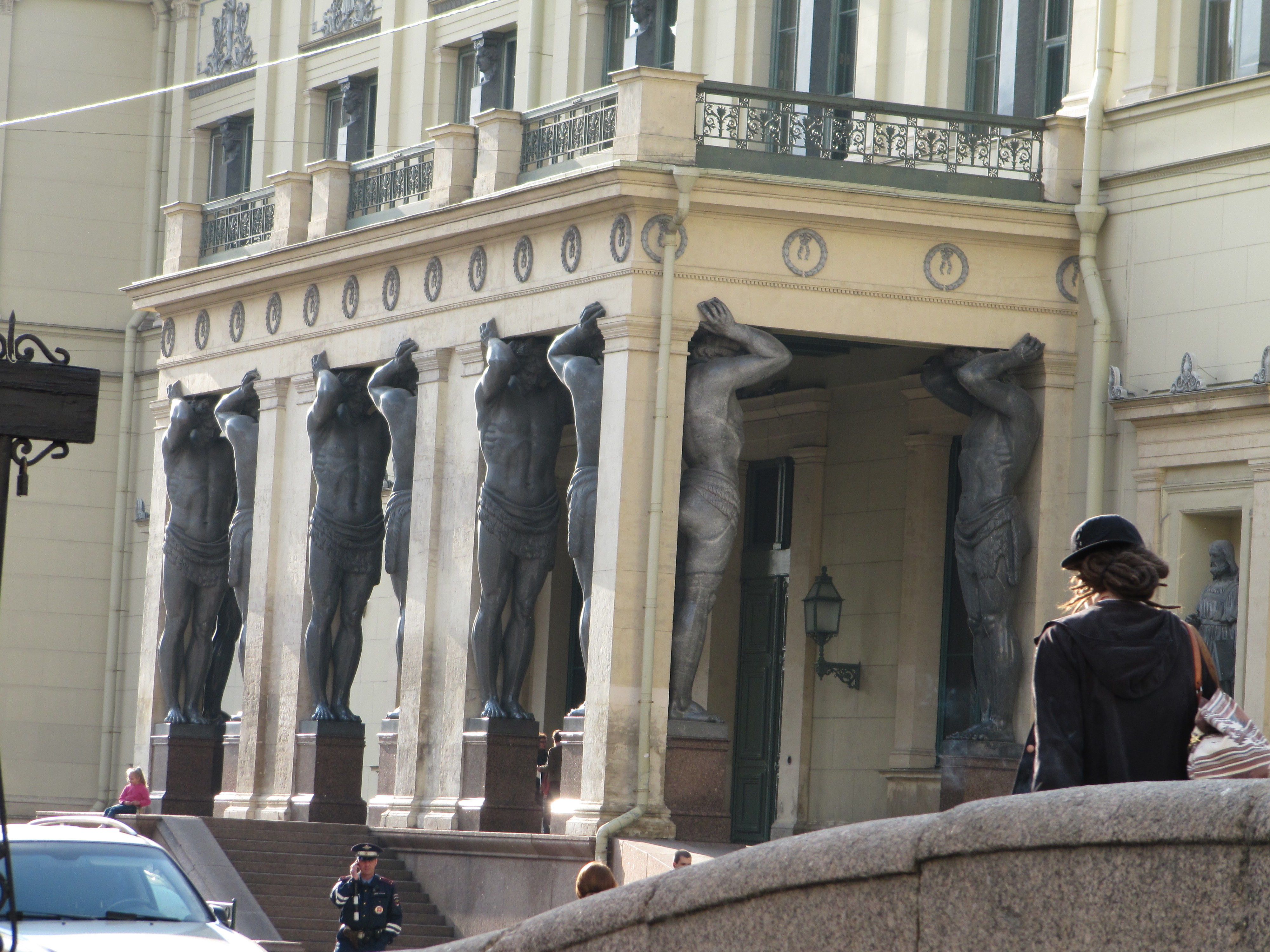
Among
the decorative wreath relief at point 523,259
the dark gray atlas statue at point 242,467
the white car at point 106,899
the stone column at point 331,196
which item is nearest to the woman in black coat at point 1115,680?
the white car at point 106,899

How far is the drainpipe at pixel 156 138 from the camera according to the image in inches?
1426

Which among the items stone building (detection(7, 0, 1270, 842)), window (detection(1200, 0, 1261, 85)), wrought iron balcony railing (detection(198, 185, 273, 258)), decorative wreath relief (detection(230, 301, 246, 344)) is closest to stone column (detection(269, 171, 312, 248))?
stone building (detection(7, 0, 1270, 842))

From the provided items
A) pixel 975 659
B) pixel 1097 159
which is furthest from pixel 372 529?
pixel 1097 159

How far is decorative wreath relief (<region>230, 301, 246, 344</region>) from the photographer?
26.4m

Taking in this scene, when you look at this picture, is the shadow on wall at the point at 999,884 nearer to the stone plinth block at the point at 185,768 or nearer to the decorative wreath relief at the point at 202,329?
the stone plinth block at the point at 185,768

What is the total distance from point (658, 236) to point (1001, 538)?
12.4 feet

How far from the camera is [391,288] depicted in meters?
23.9

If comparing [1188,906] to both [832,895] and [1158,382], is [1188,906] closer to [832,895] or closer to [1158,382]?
[832,895]

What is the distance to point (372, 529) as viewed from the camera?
24.7m

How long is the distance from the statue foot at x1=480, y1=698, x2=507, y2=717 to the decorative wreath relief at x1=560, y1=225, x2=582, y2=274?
385cm

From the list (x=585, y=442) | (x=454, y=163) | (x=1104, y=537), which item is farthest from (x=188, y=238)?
(x=1104, y=537)

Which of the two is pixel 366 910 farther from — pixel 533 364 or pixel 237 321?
pixel 237 321

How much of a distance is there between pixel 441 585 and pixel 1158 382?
6758 mm

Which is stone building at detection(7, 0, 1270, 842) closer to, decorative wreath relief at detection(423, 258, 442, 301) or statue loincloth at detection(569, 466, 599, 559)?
decorative wreath relief at detection(423, 258, 442, 301)
